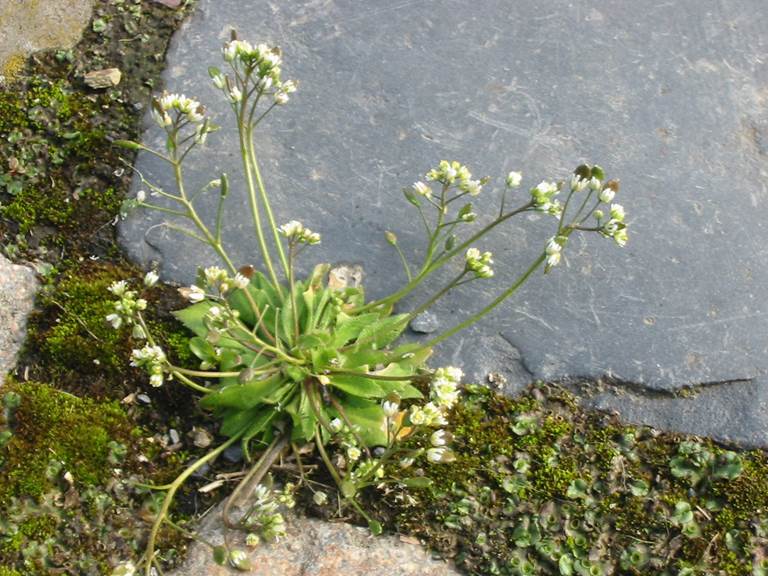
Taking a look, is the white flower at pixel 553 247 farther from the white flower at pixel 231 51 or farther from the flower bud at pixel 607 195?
the white flower at pixel 231 51

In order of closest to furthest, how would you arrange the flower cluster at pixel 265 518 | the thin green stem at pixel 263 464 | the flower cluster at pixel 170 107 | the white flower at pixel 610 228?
1. the flower cluster at pixel 170 107
2. the white flower at pixel 610 228
3. the flower cluster at pixel 265 518
4. the thin green stem at pixel 263 464

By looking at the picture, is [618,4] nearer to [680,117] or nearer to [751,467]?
[680,117]

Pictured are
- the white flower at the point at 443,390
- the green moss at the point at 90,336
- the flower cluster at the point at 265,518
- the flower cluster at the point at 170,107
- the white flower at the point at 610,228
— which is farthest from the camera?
the green moss at the point at 90,336

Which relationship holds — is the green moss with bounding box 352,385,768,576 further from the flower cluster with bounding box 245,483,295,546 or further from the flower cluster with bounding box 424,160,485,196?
the flower cluster with bounding box 424,160,485,196

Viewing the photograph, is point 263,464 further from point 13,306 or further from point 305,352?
point 13,306

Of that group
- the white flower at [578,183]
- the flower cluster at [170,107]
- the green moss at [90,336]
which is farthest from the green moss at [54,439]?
the white flower at [578,183]

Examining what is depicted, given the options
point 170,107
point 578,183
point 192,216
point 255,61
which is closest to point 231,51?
point 255,61

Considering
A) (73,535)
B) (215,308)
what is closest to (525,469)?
(215,308)
